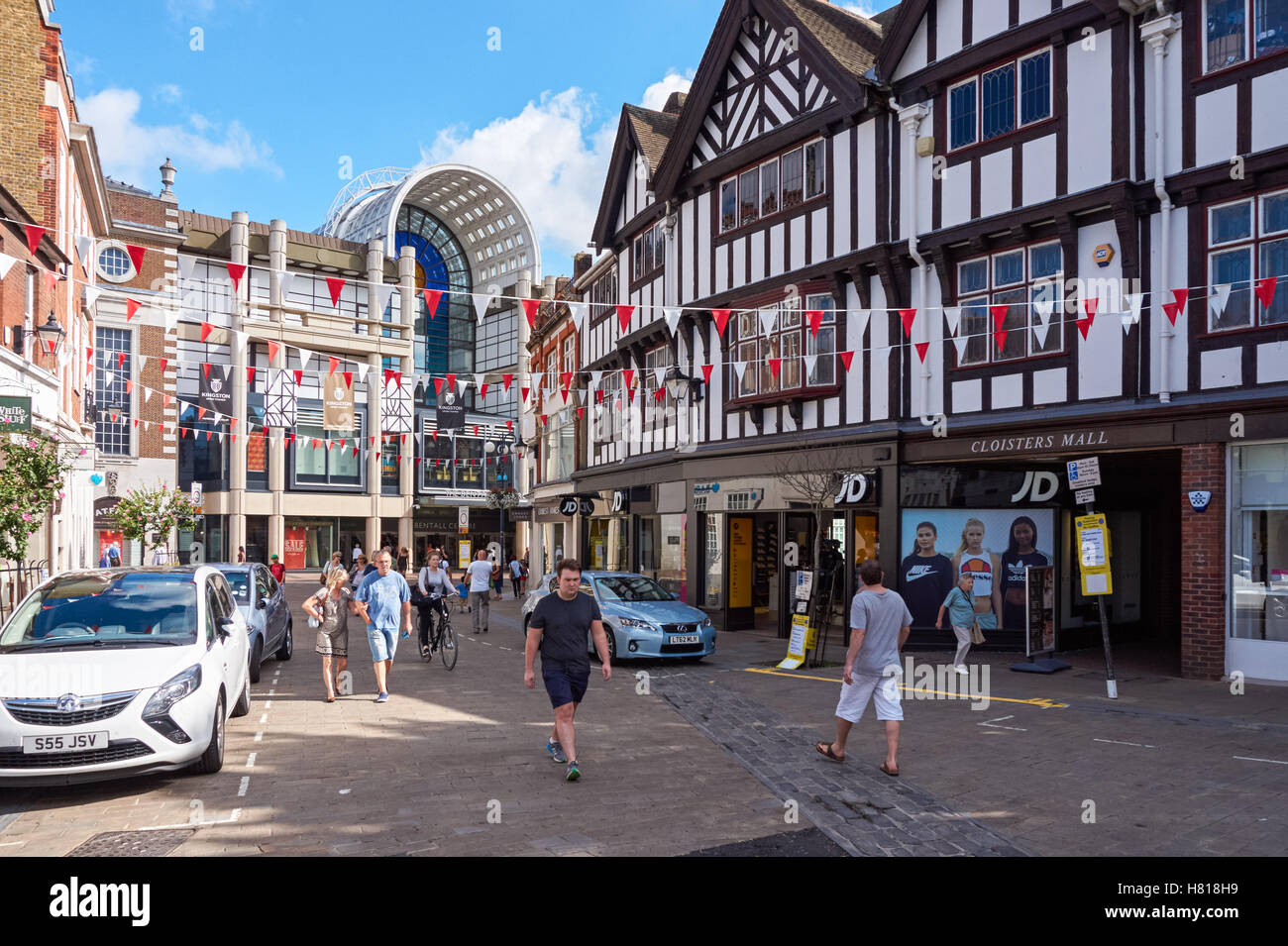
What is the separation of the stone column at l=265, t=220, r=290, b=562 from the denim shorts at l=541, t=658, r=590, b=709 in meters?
44.4

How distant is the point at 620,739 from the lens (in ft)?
30.7

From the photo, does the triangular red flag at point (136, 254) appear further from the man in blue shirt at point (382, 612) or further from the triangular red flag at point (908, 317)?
the triangular red flag at point (908, 317)

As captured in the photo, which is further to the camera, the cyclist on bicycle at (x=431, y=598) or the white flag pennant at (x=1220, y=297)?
the cyclist on bicycle at (x=431, y=598)

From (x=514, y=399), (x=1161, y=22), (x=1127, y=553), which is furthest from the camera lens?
(x=514, y=399)

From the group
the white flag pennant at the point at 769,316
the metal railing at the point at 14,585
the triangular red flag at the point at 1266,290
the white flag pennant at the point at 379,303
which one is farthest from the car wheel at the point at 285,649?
the white flag pennant at the point at 379,303

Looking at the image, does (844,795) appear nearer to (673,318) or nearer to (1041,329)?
(1041,329)

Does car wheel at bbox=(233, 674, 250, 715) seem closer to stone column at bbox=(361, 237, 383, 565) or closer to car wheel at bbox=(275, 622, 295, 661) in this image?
car wheel at bbox=(275, 622, 295, 661)

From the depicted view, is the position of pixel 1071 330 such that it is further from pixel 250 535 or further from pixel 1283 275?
pixel 250 535

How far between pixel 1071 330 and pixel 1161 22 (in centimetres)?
425

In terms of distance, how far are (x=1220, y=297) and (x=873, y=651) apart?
836 cm

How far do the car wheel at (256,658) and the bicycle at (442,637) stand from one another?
2.60 meters

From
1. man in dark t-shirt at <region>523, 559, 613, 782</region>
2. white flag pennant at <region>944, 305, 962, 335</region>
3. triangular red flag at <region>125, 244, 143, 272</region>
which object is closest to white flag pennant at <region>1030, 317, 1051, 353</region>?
white flag pennant at <region>944, 305, 962, 335</region>

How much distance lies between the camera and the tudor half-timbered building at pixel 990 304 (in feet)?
42.3
